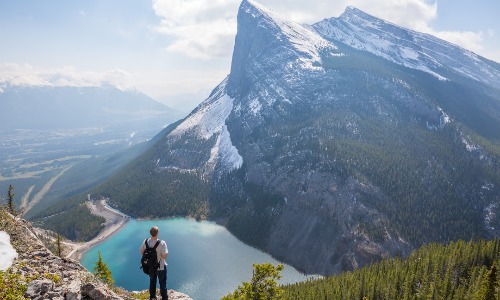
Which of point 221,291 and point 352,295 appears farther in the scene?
point 221,291

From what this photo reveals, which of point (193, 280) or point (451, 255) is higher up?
point (451, 255)

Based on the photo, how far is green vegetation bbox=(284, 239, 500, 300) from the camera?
103 m

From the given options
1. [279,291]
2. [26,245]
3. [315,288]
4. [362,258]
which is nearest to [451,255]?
[315,288]

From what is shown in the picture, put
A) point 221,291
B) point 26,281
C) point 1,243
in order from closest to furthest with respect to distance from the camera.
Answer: point 26,281, point 1,243, point 221,291

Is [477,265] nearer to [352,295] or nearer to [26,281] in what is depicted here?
[352,295]

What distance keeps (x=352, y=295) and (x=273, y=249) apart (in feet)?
303

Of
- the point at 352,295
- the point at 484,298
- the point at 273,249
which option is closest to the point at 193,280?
the point at 273,249

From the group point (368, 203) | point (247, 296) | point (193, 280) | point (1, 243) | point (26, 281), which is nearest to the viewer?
point (26, 281)

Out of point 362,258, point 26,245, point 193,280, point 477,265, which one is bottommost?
point 193,280

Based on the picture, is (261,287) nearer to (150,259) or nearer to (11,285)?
(150,259)

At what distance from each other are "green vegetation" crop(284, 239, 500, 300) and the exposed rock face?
82.7m

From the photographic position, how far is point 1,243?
31.2 metres

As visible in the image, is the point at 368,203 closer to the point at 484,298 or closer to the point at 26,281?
the point at 484,298

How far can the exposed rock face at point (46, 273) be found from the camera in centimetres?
2492
